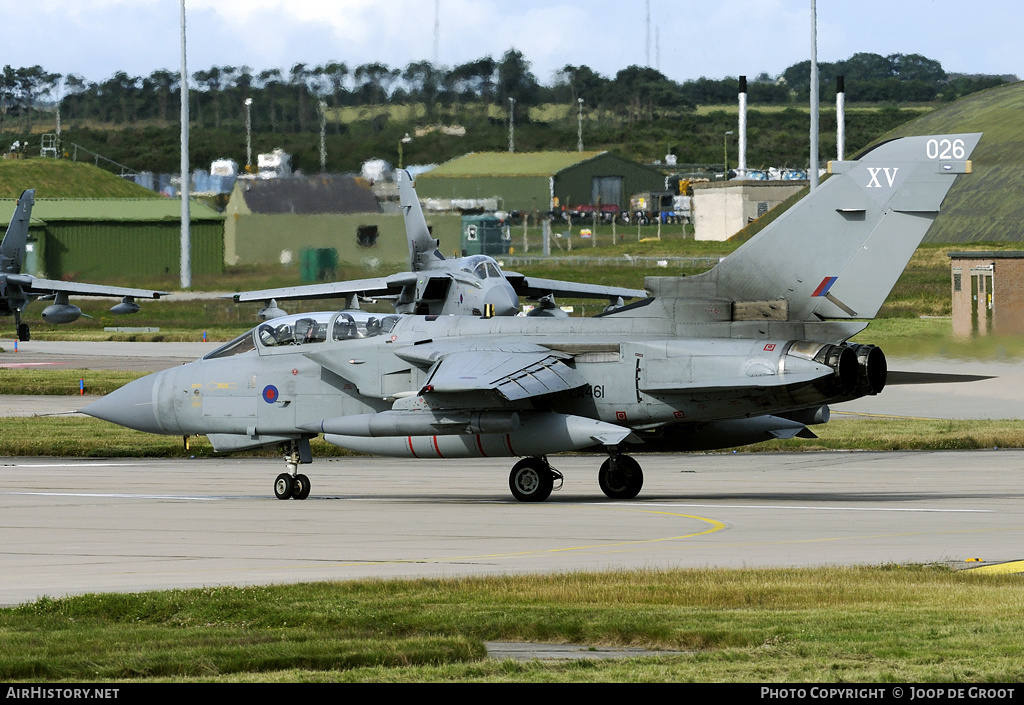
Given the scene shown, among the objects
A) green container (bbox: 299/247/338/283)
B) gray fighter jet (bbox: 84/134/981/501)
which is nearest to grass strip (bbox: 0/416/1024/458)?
gray fighter jet (bbox: 84/134/981/501)

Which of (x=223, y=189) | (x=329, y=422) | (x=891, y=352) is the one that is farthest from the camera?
(x=223, y=189)

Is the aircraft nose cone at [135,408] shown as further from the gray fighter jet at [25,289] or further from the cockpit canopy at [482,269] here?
the gray fighter jet at [25,289]

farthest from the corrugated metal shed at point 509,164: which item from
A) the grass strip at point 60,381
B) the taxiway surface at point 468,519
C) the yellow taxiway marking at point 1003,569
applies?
the yellow taxiway marking at point 1003,569

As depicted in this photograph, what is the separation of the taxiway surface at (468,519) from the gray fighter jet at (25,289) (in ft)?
91.1

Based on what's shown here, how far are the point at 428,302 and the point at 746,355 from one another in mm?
17420

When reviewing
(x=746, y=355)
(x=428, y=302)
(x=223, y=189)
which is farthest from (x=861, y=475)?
(x=223, y=189)

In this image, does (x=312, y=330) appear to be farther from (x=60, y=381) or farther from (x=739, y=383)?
(x=60, y=381)

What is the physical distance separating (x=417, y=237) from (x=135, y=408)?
69.4 feet

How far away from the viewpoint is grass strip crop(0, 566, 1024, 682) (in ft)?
26.7

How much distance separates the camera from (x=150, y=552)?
46.5ft

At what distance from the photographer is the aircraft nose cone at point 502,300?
32844 mm

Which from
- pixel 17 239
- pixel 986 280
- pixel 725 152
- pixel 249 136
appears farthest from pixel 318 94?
pixel 725 152

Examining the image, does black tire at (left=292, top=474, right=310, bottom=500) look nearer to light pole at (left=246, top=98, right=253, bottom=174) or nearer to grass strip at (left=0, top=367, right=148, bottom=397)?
grass strip at (left=0, top=367, right=148, bottom=397)
